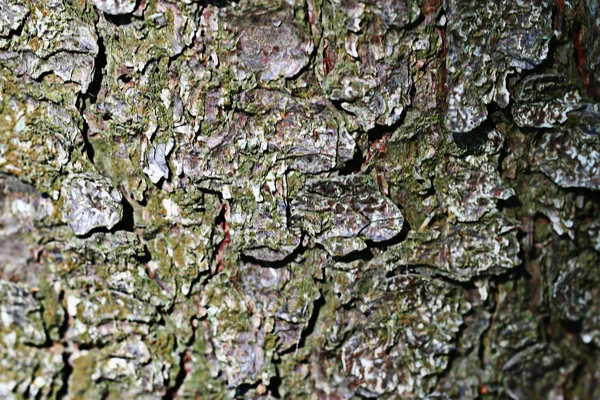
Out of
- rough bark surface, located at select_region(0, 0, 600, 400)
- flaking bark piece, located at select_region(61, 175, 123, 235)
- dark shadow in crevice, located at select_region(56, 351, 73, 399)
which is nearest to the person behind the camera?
rough bark surface, located at select_region(0, 0, 600, 400)

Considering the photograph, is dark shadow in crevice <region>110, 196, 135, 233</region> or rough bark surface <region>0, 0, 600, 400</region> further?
dark shadow in crevice <region>110, 196, 135, 233</region>

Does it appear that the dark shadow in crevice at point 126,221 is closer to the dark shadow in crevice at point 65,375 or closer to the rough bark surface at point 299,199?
the rough bark surface at point 299,199

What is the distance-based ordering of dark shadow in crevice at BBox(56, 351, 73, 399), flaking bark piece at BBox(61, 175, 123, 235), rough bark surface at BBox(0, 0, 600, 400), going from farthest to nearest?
1. dark shadow in crevice at BBox(56, 351, 73, 399)
2. flaking bark piece at BBox(61, 175, 123, 235)
3. rough bark surface at BBox(0, 0, 600, 400)

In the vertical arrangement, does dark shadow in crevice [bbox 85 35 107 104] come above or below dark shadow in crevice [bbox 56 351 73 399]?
above

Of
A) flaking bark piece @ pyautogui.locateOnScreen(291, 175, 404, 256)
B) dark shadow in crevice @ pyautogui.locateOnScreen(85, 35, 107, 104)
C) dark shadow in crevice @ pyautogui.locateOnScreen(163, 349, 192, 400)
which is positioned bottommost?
dark shadow in crevice @ pyautogui.locateOnScreen(163, 349, 192, 400)

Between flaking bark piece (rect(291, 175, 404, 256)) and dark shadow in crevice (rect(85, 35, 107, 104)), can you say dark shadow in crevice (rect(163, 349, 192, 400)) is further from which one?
dark shadow in crevice (rect(85, 35, 107, 104))

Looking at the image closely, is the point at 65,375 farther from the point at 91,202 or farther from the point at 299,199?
the point at 299,199

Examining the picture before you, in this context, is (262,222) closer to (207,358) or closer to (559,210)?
(207,358)

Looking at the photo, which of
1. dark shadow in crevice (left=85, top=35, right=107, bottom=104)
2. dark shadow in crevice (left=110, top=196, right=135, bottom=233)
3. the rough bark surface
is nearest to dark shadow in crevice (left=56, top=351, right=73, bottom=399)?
the rough bark surface

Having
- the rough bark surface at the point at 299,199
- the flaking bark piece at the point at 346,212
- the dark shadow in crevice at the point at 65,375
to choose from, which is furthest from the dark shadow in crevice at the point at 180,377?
the flaking bark piece at the point at 346,212
